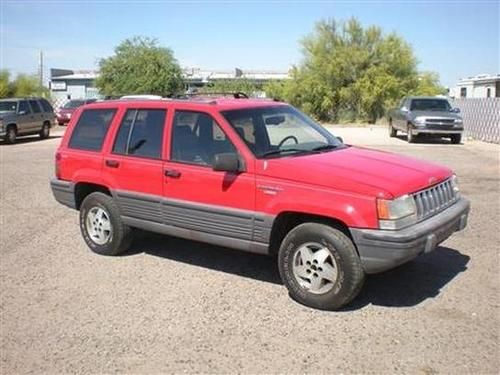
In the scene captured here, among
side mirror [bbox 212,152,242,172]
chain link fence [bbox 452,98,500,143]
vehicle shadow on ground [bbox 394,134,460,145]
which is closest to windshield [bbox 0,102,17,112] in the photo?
vehicle shadow on ground [bbox 394,134,460,145]

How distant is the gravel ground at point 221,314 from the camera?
4.29 meters

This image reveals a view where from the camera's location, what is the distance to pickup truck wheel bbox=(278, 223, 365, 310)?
5047 mm

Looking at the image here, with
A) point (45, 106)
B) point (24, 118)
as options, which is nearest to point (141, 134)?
point (24, 118)

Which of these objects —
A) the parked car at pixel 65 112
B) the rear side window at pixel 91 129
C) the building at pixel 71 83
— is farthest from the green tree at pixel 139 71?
the rear side window at pixel 91 129

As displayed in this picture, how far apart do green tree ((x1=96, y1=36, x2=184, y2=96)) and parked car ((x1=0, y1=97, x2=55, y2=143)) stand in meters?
22.3

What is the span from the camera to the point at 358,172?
17.1ft

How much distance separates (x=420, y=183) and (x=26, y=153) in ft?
56.8

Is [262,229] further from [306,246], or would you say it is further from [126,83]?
[126,83]

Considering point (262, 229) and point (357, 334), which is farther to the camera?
point (262, 229)

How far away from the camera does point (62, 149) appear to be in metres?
7.45

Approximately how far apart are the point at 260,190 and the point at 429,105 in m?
19.4

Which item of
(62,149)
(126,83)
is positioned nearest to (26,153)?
(62,149)

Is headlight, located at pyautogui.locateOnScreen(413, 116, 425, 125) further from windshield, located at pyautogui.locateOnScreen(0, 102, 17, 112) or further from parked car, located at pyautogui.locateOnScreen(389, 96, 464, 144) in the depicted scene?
windshield, located at pyautogui.locateOnScreen(0, 102, 17, 112)

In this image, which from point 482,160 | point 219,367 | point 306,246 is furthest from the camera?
point 482,160
